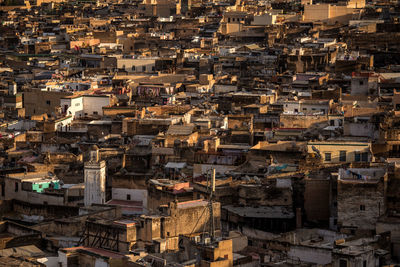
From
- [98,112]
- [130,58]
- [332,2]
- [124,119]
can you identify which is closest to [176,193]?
[124,119]

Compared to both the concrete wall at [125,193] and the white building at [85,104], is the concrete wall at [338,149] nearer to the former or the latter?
the concrete wall at [125,193]

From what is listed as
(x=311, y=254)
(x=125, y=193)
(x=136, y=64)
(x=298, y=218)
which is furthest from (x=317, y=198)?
(x=136, y=64)

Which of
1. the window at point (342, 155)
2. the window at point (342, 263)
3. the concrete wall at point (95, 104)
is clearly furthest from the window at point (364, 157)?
the concrete wall at point (95, 104)

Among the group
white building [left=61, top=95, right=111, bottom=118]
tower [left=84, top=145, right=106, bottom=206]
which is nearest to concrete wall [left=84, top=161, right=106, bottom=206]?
tower [left=84, top=145, right=106, bottom=206]

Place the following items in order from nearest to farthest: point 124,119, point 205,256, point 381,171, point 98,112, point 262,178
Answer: point 205,256, point 381,171, point 262,178, point 124,119, point 98,112

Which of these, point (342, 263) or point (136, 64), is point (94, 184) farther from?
point (136, 64)

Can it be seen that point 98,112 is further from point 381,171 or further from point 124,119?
point 381,171

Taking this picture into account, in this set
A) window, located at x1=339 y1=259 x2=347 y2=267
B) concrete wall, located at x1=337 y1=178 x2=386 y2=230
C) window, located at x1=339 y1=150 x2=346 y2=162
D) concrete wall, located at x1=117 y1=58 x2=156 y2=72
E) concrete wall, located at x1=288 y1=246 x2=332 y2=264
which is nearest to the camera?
window, located at x1=339 y1=259 x2=347 y2=267

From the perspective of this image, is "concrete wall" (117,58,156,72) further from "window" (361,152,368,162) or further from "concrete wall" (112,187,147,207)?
"window" (361,152,368,162)
